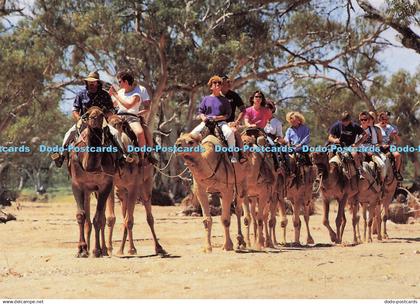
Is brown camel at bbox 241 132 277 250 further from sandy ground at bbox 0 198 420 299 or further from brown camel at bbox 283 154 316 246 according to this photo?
brown camel at bbox 283 154 316 246

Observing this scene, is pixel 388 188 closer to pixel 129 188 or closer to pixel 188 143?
pixel 129 188

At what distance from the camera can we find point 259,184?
16344 mm

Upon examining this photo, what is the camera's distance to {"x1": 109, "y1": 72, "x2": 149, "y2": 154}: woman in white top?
1484 centimetres

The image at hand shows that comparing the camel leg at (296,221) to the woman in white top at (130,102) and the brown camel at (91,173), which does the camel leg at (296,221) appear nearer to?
the woman in white top at (130,102)

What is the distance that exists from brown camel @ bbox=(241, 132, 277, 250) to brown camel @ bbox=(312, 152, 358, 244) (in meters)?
1.84

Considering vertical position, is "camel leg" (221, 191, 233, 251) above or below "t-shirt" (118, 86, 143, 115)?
below

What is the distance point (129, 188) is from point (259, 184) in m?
2.61

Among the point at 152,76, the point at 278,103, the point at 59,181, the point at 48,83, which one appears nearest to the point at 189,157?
the point at 152,76

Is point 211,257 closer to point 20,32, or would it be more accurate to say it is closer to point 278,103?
point 20,32

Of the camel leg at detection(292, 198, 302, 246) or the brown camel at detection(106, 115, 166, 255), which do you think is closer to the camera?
the brown camel at detection(106, 115, 166, 255)

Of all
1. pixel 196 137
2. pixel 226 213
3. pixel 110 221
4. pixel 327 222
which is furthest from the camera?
pixel 327 222

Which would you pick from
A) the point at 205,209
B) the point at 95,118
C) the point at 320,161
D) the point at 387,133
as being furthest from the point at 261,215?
the point at 387,133

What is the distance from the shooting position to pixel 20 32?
3956 centimetres

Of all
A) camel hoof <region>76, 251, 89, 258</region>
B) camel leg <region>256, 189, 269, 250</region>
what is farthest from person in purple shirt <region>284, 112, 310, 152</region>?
camel hoof <region>76, 251, 89, 258</region>
